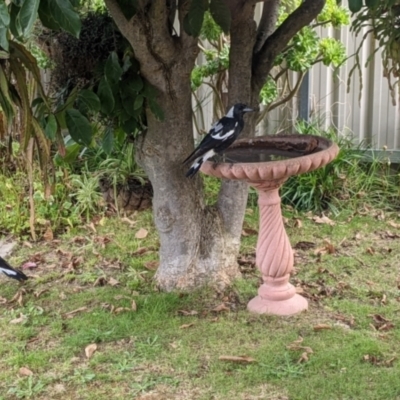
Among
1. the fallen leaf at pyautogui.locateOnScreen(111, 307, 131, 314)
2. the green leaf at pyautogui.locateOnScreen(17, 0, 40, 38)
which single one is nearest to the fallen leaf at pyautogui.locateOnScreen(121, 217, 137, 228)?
the fallen leaf at pyautogui.locateOnScreen(111, 307, 131, 314)

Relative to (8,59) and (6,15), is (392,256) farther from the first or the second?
(6,15)

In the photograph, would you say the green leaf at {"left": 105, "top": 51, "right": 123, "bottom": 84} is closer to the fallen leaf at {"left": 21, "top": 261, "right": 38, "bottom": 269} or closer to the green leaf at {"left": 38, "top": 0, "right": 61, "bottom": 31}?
the green leaf at {"left": 38, "top": 0, "right": 61, "bottom": 31}

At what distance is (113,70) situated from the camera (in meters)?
3.08

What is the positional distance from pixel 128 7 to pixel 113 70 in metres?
0.37

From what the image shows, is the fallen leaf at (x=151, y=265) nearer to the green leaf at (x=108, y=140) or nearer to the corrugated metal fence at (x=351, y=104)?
the green leaf at (x=108, y=140)

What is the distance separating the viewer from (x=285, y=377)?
9.30 feet

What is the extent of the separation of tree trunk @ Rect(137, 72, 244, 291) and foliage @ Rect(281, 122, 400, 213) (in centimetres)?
170

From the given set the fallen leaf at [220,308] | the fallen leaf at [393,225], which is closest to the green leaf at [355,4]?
the fallen leaf at [220,308]

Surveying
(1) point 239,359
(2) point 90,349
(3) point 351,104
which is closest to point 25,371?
(2) point 90,349

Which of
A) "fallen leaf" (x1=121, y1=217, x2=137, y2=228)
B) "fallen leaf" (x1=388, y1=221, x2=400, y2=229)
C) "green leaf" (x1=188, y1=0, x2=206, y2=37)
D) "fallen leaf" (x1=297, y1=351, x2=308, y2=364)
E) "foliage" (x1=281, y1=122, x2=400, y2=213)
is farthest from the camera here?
"foliage" (x1=281, y1=122, x2=400, y2=213)

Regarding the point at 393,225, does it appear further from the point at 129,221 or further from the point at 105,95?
the point at 105,95

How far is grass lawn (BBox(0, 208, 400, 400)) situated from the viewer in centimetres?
281

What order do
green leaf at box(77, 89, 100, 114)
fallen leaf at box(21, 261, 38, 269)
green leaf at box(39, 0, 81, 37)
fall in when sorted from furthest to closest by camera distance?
1. fallen leaf at box(21, 261, 38, 269)
2. green leaf at box(77, 89, 100, 114)
3. green leaf at box(39, 0, 81, 37)

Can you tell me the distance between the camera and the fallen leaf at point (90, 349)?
3115mm
